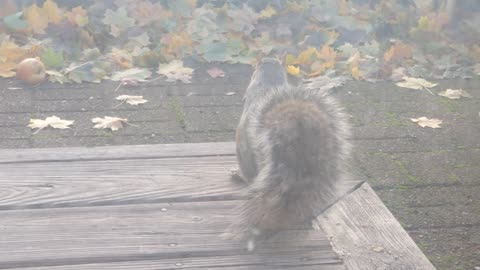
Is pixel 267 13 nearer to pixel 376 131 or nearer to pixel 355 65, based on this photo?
pixel 355 65

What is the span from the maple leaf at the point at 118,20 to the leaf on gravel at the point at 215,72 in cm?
78

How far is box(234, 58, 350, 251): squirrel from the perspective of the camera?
193 cm

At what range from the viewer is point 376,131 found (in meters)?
3.61

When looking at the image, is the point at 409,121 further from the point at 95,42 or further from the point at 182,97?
the point at 95,42

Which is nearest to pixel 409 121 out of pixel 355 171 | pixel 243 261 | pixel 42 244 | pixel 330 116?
pixel 355 171

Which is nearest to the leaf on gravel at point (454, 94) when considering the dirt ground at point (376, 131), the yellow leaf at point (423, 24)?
the dirt ground at point (376, 131)

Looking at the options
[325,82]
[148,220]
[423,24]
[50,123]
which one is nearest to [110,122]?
[50,123]

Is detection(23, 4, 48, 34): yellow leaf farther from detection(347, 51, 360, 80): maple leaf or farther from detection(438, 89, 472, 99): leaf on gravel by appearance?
detection(438, 89, 472, 99): leaf on gravel

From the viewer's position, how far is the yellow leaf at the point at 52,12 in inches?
193

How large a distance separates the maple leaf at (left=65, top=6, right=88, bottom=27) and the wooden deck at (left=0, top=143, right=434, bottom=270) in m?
2.50

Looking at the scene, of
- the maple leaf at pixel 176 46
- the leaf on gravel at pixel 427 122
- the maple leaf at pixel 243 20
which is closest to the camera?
the leaf on gravel at pixel 427 122

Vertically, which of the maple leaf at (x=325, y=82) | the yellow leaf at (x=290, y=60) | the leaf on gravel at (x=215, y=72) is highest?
the yellow leaf at (x=290, y=60)

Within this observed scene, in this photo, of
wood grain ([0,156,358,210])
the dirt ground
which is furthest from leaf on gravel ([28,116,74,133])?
wood grain ([0,156,358,210])

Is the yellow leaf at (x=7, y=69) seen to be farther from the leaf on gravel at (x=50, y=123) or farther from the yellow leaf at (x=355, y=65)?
the yellow leaf at (x=355, y=65)
